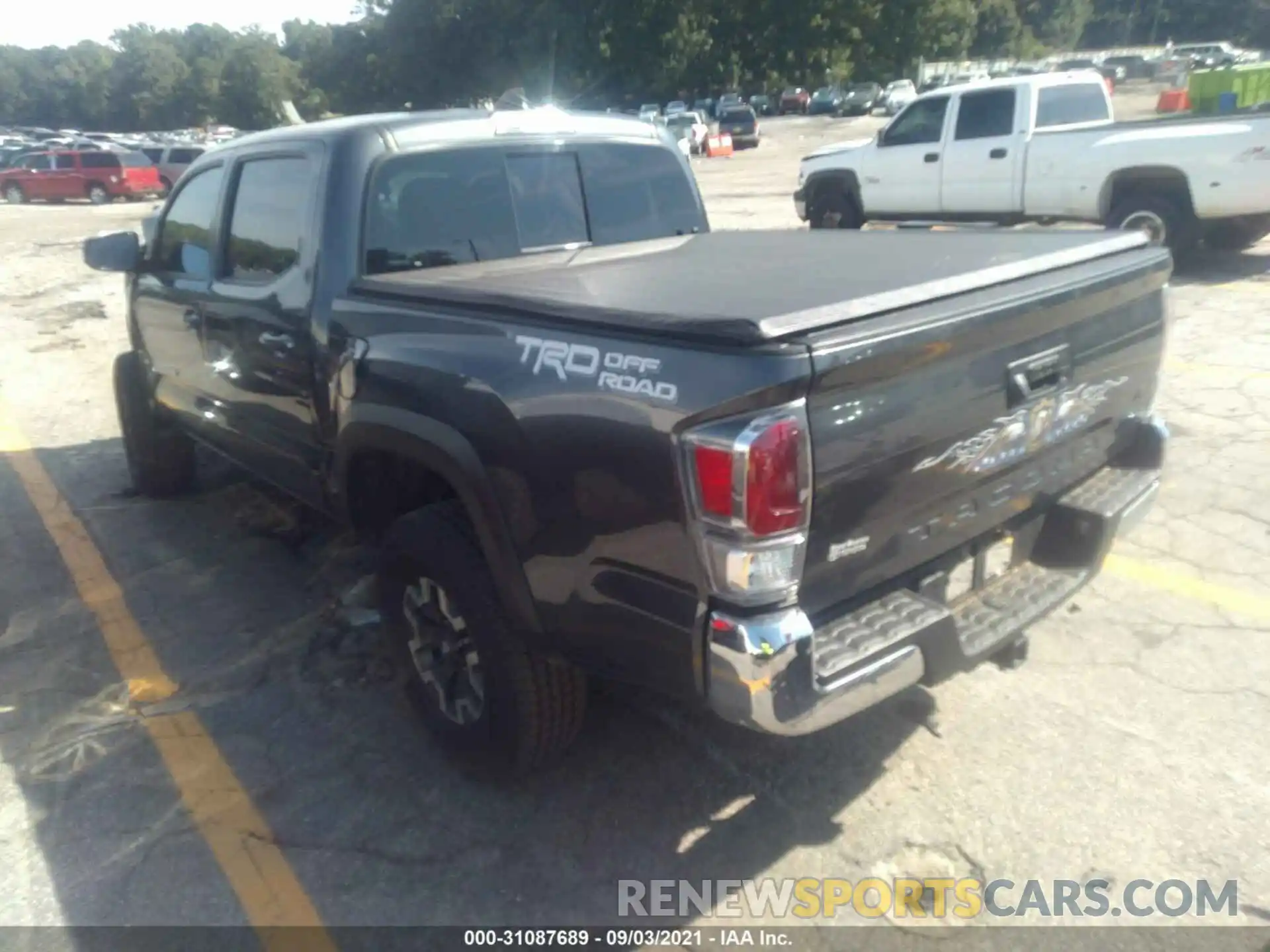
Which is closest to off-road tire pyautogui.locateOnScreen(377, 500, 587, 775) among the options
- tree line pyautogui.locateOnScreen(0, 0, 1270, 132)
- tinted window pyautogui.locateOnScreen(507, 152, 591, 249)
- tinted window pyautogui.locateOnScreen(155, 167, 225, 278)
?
tinted window pyautogui.locateOnScreen(507, 152, 591, 249)

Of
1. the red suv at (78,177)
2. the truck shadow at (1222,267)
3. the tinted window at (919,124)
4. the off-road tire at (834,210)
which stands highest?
the tinted window at (919,124)

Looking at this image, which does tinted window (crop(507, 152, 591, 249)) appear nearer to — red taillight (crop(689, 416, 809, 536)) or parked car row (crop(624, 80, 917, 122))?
red taillight (crop(689, 416, 809, 536))

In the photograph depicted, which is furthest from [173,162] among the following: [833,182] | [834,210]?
[833,182]

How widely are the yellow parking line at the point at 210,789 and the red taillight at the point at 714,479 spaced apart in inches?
61.9

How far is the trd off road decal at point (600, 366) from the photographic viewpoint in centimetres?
240

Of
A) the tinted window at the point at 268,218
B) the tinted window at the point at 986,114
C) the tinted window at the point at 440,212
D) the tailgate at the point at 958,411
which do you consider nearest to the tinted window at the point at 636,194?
the tinted window at the point at 440,212

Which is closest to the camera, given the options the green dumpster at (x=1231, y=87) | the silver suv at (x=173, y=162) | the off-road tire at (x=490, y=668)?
the off-road tire at (x=490, y=668)

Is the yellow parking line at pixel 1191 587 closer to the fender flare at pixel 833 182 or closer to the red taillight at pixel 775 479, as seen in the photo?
Result: the red taillight at pixel 775 479

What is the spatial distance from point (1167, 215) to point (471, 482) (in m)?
9.43

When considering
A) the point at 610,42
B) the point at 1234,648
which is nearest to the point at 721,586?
the point at 1234,648

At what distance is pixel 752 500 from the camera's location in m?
2.28

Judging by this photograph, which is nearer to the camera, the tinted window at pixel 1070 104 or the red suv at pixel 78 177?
the tinted window at pixel 1070 104

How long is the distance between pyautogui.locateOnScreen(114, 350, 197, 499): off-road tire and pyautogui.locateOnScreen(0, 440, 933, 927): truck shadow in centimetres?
138

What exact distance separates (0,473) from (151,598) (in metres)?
2.69
